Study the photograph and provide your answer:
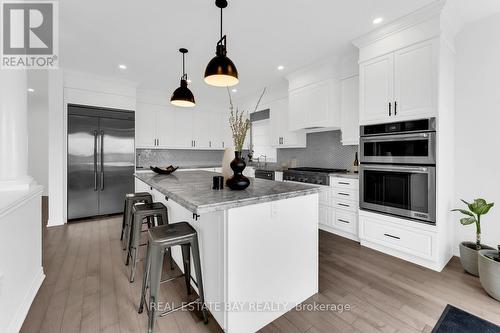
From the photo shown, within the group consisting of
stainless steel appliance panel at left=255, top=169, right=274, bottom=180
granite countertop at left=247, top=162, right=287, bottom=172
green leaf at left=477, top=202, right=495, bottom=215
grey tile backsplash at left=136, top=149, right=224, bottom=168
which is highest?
grey tile backsplash at left=136, top=149, right=224, bottom=168

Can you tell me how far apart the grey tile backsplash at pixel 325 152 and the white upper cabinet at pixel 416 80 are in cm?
125

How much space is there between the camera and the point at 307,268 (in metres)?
1.88

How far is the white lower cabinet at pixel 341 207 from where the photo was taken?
3.13m

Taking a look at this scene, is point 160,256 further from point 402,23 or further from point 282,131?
point 282,131

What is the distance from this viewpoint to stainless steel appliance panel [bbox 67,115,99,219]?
4.03 metres

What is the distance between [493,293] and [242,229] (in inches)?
88.9

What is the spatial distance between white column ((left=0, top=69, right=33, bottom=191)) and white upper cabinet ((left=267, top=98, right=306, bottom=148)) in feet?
12.6

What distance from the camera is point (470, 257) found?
88.7 inches

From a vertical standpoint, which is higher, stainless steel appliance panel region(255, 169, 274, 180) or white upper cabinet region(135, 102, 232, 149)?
white upper cabinet region(135, 102, 232, 149)

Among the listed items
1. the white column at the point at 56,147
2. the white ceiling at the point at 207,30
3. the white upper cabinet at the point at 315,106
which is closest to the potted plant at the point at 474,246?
the white upper cabinet at the point at 315,106

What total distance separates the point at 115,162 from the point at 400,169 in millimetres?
4831

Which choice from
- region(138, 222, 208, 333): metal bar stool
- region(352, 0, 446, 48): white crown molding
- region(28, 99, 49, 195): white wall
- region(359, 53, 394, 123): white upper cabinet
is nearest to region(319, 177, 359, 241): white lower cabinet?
region(359, 53, 394, 123): white upper cabinet

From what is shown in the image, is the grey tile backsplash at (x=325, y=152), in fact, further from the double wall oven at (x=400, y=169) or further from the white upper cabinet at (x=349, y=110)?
the double wall oven at (x=400, y=169)

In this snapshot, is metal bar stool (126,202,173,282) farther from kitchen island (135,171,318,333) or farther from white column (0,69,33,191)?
white column (0,69,33,191)
